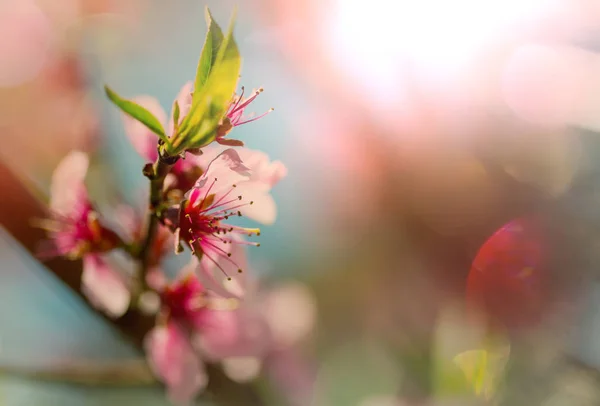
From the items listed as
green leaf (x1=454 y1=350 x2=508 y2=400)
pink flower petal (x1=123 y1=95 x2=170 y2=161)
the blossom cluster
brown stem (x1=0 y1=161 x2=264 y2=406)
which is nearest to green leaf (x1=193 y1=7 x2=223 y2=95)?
the blossom cluster

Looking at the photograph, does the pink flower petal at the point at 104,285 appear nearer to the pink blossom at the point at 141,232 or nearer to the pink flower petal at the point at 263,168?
the pink blossom at the point at 141,232

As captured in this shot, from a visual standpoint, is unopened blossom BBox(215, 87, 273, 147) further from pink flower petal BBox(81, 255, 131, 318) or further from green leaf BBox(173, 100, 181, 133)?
pink flower petal BBox(81, 255, 131, 318)

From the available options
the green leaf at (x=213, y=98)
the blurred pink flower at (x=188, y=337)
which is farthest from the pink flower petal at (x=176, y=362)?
the green leaf at (x=213, y=98)

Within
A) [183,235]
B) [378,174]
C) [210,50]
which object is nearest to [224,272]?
[183,235]

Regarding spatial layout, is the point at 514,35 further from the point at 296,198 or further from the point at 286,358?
the point at 286,358

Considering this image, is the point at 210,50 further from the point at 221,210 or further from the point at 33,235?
the point at 33,235

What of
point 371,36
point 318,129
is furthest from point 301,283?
point 371,36
